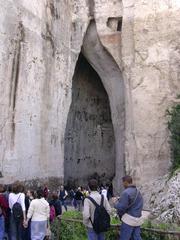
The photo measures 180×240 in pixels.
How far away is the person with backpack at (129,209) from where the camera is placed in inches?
243

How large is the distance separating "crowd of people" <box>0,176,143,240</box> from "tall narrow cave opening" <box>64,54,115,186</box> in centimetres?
1668

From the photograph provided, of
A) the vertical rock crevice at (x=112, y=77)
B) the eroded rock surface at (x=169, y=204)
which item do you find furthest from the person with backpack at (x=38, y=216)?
the vertical rock crevice at (x=112, y=77)

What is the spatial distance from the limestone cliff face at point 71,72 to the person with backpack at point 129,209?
36.1 ft

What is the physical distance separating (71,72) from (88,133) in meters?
5.72

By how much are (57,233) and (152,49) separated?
49.7ft

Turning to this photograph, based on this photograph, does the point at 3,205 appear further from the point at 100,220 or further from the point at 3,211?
the point at 100,220

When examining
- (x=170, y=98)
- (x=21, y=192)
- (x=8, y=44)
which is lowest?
(x=21, y=192)

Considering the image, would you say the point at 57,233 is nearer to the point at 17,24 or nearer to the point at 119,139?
the point at 17,24

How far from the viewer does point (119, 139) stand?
2339 centimetres

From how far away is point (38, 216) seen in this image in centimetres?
738

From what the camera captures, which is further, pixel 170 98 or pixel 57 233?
pixel 170 98

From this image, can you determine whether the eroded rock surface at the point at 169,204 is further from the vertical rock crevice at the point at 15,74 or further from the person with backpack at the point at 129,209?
the vertical rock crevice at the point at 15,74

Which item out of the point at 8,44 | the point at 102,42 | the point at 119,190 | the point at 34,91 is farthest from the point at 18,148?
the point at 102,42

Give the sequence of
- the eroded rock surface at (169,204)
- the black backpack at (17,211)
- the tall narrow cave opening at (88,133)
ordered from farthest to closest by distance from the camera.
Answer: the tall narrow cave opening at (88,133) → the eroded rock surface at (169,204) → the black backpack at (17,211)
